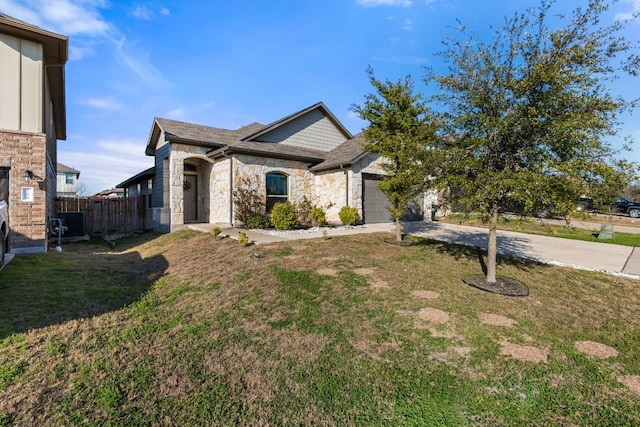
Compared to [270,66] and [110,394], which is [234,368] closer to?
[110,394]

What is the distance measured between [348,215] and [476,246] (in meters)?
5.21

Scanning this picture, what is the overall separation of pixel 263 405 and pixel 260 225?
32.2 ft

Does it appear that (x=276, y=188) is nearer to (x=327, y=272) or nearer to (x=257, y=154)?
(x=257, y=154)

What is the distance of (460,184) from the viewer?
5.58 meters

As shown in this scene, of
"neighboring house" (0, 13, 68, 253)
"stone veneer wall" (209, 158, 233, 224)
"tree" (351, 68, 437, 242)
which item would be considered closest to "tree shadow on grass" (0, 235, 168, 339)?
"neighboring house" (0, 13, 68, 253)

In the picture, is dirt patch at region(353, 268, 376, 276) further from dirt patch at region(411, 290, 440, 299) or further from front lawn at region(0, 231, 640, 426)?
dirt patch at region(411, 290, 440, 299)

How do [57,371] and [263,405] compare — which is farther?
[57,371]

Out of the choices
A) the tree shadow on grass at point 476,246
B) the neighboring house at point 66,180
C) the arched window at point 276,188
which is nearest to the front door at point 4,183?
the arched window at point 276,188

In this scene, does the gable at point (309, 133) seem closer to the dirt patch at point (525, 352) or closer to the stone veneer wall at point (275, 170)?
the stone veneer wall at point (275, 170)

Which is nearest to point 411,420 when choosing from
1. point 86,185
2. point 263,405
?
point 263,405

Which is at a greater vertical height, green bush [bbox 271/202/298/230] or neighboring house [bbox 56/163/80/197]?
neighboring house [bbox 56/163/80/197]

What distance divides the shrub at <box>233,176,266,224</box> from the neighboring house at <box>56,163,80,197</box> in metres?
38.2

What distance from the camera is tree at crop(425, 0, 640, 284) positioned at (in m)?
4.71

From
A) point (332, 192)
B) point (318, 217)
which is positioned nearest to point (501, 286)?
→ point (318, 217)
